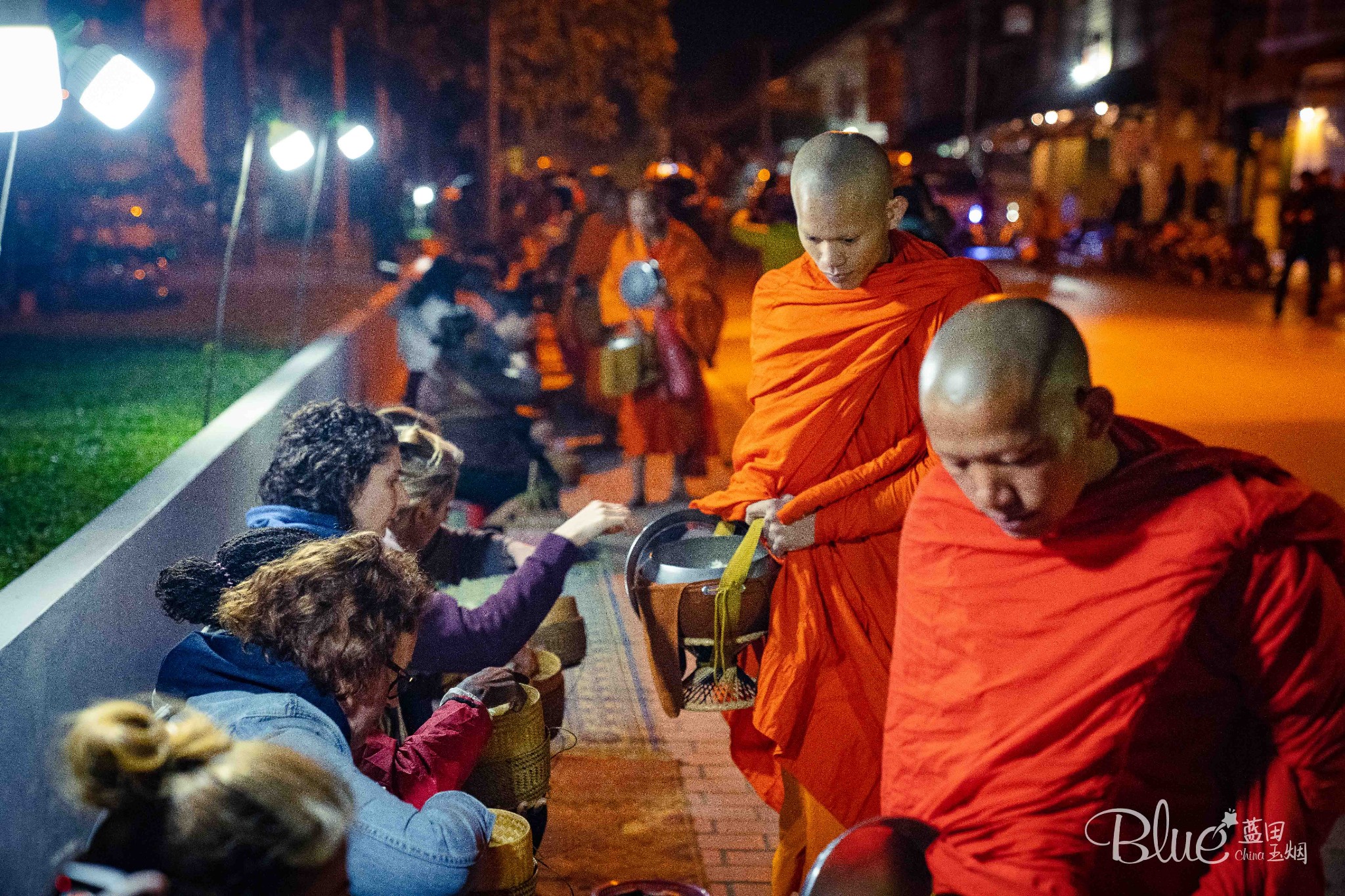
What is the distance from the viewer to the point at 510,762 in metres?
3.53

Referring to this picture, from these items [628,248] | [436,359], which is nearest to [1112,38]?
[628,248]

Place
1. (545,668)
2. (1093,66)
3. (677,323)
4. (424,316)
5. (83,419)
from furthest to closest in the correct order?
(1093,66), (83,419), (677,323), (424,316), (545,668)

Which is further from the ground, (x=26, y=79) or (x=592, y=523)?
(x=26, y=79)

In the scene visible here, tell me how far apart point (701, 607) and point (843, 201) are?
41.2 inches

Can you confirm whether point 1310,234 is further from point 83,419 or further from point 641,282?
point 83,419

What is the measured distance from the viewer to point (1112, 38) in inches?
1389

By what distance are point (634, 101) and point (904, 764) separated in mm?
52012

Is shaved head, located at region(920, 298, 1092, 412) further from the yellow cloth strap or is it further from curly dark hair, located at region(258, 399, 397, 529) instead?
curly dark hair, located at region(258, 399, 397, 529)

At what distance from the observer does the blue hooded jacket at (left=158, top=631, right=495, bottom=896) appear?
8.44ft

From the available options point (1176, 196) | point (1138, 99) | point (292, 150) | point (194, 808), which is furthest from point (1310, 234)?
point (194, 808)

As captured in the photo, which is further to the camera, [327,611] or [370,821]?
[327,611]

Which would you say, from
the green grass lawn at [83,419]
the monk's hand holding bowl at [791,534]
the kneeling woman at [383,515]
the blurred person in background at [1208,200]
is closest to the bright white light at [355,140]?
the green grass lawn at [83,419]

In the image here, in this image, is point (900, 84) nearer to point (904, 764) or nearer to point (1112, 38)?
point (1112, 38)

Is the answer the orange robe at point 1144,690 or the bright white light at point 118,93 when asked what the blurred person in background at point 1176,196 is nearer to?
the bright white light at point 118,93
